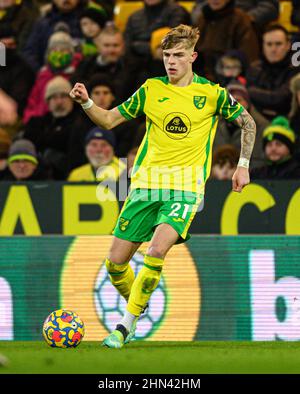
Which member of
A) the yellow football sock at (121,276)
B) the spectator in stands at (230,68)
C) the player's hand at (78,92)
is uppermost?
the spectator in stands at (230,68)

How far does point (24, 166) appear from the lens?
13234 mm

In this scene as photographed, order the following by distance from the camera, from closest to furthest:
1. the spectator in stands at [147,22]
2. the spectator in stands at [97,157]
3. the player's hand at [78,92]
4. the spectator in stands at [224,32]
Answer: the player's hand at [78,92] → the spectator in stands at [97,157] → the spectator in stands at [224,32] → the spectator in stands at [147,22]

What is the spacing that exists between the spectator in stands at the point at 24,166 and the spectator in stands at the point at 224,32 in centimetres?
220

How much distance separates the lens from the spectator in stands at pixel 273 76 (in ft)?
42.7

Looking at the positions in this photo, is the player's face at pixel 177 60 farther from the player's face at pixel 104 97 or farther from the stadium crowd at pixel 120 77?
the player's face at pixel 104 97

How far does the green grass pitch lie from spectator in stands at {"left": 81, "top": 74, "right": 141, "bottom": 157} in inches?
157

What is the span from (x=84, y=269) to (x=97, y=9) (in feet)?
16.4

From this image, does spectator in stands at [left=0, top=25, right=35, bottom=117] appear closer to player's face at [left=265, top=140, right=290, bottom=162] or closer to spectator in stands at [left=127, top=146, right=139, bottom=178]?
spectator in stands at [left=127, top=146, right=139, bottom=178]

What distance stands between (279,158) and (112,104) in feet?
7.32

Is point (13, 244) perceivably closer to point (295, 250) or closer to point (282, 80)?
point (295, 250)

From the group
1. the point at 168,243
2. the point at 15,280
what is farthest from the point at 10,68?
the point at 168,243

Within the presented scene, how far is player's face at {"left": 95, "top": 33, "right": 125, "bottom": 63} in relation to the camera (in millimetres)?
14086

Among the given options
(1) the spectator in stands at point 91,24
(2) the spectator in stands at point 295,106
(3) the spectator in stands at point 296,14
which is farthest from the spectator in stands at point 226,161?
(1) the spectator in stands at point 91,24

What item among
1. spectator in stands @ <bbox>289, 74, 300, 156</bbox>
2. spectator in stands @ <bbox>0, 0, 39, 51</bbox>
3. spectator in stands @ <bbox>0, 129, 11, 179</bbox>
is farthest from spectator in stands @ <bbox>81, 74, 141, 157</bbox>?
spectator in stands @ <bbox>0, 0, 39, 51</bbox>
